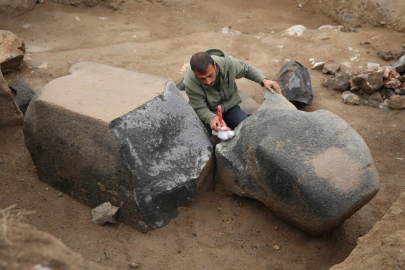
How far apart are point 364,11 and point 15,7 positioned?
471 cm

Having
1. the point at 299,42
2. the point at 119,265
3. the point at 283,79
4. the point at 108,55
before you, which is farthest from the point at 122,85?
the point at 299,42

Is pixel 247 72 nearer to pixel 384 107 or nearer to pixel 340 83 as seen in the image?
pixel 340 83

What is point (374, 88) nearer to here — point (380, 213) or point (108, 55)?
point (380, 213)

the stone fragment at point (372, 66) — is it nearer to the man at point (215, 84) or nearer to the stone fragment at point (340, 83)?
the stone fragment at point (340, 83)

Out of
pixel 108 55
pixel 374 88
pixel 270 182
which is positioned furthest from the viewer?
pixel 108 55

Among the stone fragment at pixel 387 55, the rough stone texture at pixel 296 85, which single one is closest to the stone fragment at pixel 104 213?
the rough stone texture at pixel 296 85

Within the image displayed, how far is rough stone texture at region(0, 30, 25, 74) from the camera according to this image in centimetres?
455

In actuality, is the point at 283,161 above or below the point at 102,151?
above

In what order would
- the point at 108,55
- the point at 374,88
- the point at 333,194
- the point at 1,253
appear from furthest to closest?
the point at 108,55 → the point at 374,88 → the point at 333,194 → the point at 1,253

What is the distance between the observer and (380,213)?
311 centimetres

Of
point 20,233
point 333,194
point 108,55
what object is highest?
point 20,233

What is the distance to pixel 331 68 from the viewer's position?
4.89 metres

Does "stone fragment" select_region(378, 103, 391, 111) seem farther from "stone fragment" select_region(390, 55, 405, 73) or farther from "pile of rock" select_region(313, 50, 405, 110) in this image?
"stone fragment" select_region(390, 55, 405, 73)

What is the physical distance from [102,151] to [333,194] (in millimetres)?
1440
